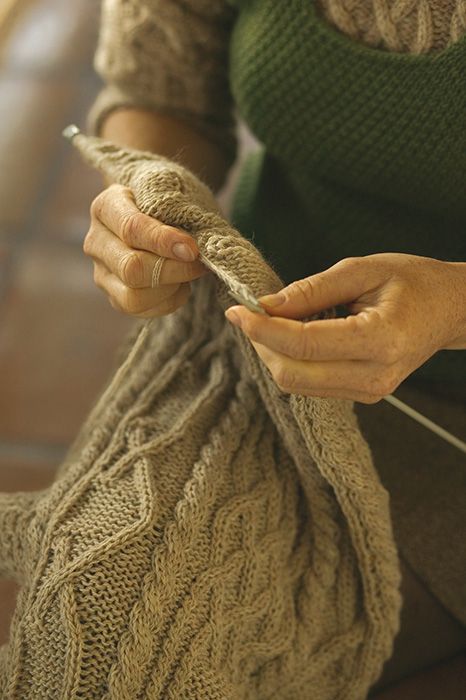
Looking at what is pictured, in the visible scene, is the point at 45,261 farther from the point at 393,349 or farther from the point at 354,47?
the point at 393,349

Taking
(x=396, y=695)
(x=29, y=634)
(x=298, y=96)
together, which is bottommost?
(x=396, y=695)

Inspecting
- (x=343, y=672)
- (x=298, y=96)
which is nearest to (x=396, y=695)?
(x=343, y=672)

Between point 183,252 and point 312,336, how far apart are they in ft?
0.51

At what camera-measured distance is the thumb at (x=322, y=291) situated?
1.91ft

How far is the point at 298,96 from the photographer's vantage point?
2.68 ft

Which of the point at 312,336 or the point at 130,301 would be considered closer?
the point at 312,336

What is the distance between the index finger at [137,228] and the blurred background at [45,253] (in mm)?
443

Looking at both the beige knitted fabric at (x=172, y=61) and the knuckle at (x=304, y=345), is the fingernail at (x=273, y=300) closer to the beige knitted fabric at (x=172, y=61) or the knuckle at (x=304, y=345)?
the knuckle at (x=304, y=345)

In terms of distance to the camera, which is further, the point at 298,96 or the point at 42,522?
the point at 298,96

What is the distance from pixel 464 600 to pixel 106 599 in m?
0.41

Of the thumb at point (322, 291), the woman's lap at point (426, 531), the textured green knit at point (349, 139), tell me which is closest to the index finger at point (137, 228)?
the thumb at point (322, 291)

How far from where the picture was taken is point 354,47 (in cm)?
76

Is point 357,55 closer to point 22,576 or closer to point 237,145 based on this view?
point 237,145

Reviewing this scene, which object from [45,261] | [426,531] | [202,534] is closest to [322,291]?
[202,534]
